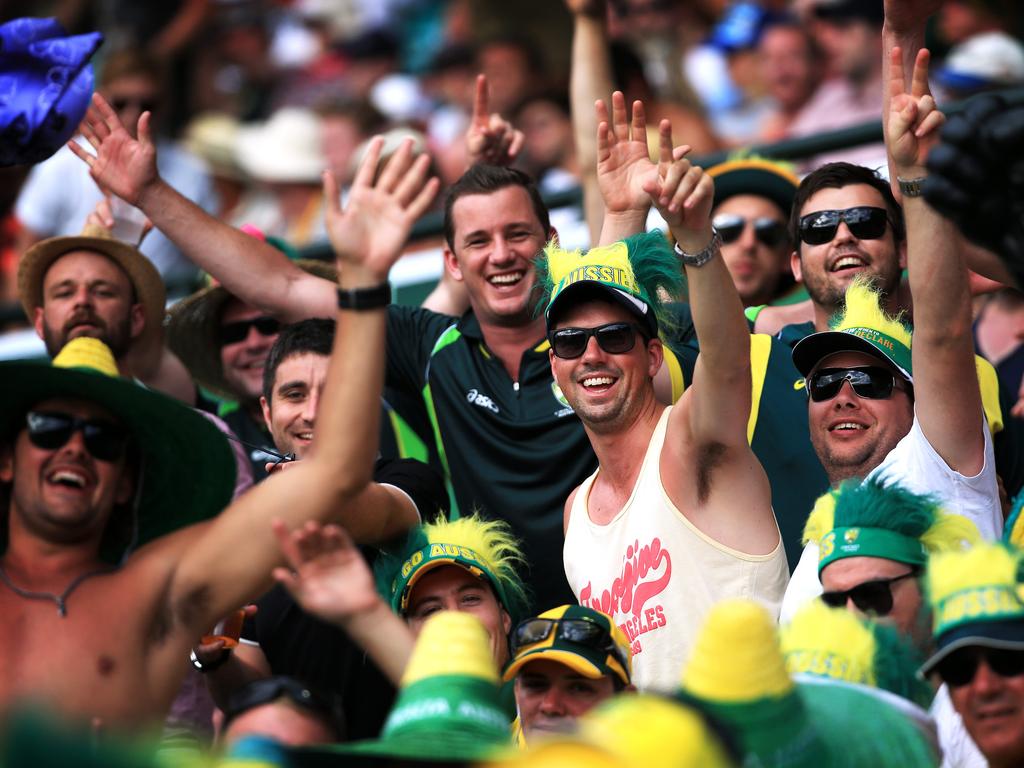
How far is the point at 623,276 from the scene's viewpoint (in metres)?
4.93

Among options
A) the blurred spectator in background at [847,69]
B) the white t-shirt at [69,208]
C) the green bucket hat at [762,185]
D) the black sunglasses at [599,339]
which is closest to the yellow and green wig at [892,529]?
the black sunglasses at [599,339]

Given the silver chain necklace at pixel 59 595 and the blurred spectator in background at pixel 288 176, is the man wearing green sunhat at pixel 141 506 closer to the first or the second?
the silver chain necklace at pixel 59 595

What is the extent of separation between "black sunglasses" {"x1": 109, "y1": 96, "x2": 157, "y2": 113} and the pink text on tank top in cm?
425

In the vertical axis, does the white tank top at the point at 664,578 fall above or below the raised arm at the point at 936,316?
below

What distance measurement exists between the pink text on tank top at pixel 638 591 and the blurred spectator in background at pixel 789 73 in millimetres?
4280

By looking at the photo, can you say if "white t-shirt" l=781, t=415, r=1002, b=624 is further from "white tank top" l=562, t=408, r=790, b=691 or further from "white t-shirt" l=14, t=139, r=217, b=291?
"white t-shirt" l=14, t=139, r=217, b=291

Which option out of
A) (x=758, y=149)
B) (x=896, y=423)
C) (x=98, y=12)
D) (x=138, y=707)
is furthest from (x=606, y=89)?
(x=98, y=12)

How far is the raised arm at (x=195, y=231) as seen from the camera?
18.7 ft

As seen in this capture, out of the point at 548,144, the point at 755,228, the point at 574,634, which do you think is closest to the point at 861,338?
the point at 574,634

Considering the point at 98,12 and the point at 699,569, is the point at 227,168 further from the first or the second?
the point at 699,569

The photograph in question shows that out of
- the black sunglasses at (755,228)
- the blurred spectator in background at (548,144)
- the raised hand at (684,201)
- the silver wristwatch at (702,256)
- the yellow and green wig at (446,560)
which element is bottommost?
the yellow and green wig at (446,560)

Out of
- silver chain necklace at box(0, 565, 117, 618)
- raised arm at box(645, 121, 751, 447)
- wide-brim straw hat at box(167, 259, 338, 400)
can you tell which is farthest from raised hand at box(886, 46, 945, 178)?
wide-brim straw hat at box(167, 259, 338, 400)

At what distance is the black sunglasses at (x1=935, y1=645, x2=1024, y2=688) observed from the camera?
11.5ft

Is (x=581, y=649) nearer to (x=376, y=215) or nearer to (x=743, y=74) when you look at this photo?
(x=376, y=215)
